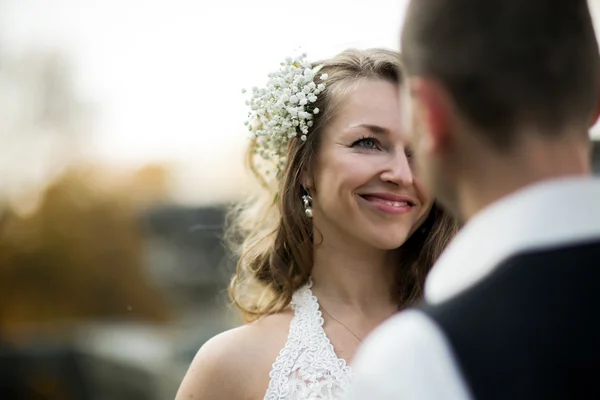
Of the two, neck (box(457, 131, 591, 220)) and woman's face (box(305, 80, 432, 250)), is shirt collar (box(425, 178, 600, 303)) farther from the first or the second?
woman's face (box(305, 80, 432, 250))

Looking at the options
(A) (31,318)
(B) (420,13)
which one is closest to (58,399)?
(A) (31,318)

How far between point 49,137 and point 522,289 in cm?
1554

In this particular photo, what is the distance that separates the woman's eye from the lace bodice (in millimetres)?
655

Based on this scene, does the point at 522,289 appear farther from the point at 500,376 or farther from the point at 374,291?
the point at 374,291

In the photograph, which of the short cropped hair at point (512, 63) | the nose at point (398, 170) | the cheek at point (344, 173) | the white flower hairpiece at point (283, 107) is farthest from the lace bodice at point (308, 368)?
the short cropped hair at point (512, 63)

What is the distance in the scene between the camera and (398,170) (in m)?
2.77

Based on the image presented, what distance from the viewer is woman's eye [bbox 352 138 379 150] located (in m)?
2.86

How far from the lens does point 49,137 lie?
51.0ft

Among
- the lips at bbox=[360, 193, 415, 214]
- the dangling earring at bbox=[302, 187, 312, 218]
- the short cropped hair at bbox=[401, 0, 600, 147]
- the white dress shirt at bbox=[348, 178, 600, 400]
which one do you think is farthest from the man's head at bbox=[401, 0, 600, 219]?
the dangling earring at bbox=[302, 187, 312, 218]

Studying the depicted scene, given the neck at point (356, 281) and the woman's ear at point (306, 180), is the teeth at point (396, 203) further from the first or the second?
the woman's ear at point (306, 180)

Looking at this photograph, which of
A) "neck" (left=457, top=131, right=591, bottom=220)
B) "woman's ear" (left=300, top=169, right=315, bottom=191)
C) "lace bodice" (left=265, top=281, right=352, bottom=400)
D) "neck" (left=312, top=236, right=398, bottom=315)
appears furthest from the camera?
"woman's ear" (left=300, top=169, right=315, bottom=191)

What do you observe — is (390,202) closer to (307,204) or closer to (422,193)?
(422,193)

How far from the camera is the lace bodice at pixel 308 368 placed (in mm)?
2674

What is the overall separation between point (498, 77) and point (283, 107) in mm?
2008
